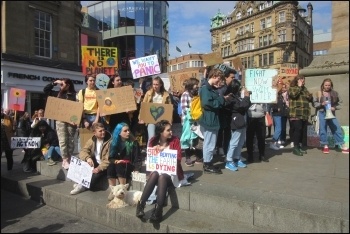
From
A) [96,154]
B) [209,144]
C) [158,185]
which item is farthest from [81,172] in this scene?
[209,144]

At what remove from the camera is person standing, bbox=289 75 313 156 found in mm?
5625

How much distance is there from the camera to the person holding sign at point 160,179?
12.4ft

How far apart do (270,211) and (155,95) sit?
321 centimetres

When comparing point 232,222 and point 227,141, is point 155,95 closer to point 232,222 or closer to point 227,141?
A: point 227,141

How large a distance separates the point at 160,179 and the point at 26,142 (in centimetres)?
360

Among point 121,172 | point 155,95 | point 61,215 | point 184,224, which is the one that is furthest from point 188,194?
point 155,95

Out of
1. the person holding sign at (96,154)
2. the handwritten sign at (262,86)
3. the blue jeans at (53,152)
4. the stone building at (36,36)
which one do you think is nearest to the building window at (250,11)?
the stone building at (36,36)

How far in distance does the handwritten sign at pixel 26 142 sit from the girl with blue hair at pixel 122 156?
Result: 234 cm

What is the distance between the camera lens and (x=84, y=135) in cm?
554

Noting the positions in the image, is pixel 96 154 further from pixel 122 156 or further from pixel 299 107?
pixel 299 107

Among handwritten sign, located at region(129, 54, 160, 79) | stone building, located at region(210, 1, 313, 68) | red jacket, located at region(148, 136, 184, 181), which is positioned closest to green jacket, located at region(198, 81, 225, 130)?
red jacket, located at region(148, 136, 184, 181)

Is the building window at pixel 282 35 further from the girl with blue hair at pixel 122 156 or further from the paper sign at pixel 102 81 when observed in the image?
the paper sign at pixel 102 81

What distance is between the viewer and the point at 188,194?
4012 mm

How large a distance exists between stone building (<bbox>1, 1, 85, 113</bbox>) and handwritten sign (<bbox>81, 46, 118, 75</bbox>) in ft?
19.4
